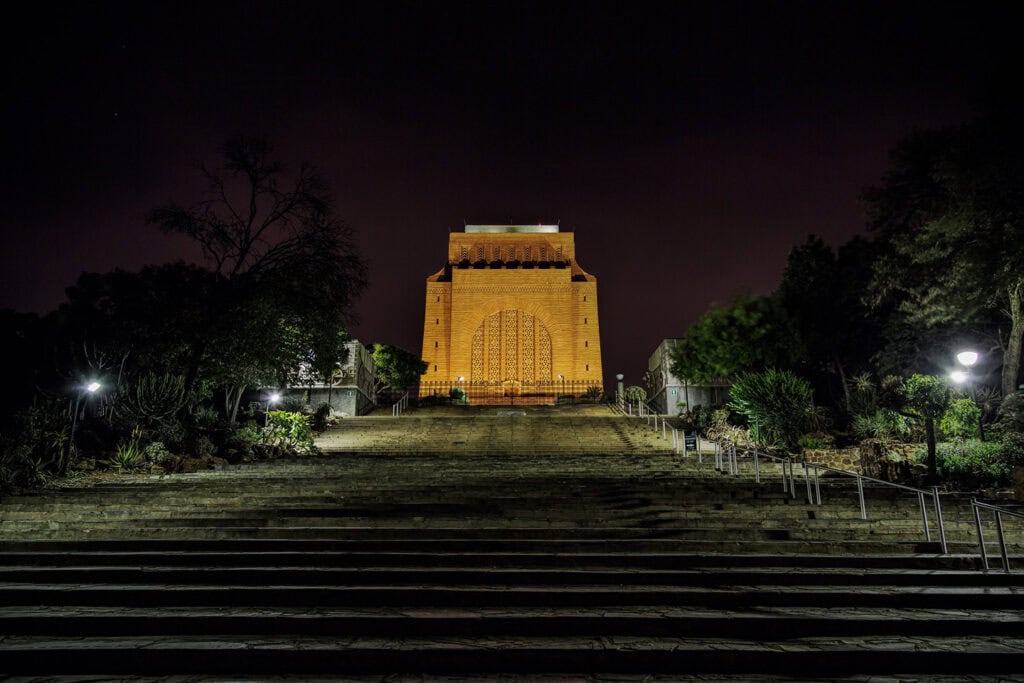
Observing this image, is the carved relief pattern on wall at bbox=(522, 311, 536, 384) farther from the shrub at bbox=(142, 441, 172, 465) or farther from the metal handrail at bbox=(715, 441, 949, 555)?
the shrub at bbox=(142, 441, 172, 465)

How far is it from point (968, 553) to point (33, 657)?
24.4ft

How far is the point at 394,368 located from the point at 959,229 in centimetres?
2558

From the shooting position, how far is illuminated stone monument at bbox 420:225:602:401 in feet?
123

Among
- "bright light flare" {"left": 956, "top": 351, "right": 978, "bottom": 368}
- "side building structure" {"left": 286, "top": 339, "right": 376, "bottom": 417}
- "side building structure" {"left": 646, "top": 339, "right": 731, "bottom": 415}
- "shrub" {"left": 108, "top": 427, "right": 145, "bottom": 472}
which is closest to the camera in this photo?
"bright light flare" {"left": 956, "top": 351, "right": 978, "bottom": 368}

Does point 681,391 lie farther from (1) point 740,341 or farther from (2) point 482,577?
(2) point 482,577

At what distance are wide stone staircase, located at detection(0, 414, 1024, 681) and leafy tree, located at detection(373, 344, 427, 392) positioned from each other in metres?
23.9

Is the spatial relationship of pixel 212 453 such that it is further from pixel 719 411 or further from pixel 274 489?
pixel 719 411

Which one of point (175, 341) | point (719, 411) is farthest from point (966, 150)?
point (175, 341)

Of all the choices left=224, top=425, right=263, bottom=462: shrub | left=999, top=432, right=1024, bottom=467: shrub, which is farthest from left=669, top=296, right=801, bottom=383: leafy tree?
left=224, top=425, right=263, bottom=462: shrub

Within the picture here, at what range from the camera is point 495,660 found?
3.70 meters

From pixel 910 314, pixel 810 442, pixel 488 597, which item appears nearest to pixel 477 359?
pixel 910 314

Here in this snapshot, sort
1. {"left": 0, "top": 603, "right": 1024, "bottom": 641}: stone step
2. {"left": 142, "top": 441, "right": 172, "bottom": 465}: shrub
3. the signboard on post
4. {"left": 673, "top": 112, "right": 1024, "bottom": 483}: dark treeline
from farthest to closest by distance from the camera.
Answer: the signboard on post, {"left": 673, "top": 112, "right": 1024, "bottom": 483}: dark treeline, {"left": 142, "top": 441, "right": 172, "bottom": 465}: shrub, {"left": 0, "top": 603, "right": 1024, "bottom": 641}: stone step

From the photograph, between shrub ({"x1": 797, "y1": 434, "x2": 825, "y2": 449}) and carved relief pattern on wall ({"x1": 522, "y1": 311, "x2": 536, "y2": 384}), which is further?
carved relief pattern on wall ({"x1": 522, "y1": 311, "x2": 536, "y2": 384})

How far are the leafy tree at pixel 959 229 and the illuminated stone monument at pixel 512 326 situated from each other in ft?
68.3
